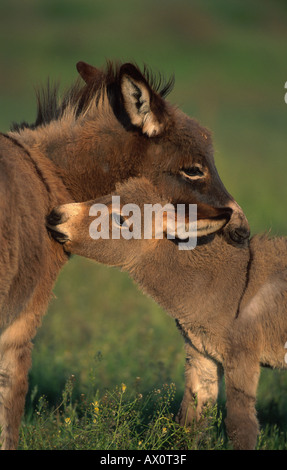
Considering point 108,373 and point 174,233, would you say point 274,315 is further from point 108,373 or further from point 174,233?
point 108,373

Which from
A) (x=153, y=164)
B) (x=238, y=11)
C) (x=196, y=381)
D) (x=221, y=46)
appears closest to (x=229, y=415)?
(x=196, y=381)

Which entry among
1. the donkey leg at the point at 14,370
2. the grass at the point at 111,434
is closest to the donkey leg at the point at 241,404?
the grass at the point at 111,434

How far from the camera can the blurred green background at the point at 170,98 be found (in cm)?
679

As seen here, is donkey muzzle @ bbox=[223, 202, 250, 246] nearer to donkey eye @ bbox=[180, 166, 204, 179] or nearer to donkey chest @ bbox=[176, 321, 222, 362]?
donkey eye @ bbox=[180, 166, 204, 179]

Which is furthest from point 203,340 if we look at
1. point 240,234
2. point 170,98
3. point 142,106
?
point 170,98

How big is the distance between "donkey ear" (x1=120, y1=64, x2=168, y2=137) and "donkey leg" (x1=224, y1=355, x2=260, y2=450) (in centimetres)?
160

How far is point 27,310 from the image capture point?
14.4 feet

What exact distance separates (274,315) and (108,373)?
2194 mm

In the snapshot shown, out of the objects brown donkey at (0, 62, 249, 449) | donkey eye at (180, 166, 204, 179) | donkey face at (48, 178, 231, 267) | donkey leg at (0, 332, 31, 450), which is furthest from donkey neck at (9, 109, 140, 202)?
donkey leg at (0, 332, 31, 450)

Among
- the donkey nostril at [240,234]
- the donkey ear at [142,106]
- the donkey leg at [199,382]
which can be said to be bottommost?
the donkey leg at [199,382]

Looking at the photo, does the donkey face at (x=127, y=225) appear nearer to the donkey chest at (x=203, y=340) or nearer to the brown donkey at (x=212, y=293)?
the brown donkey at (x=212, y=293)

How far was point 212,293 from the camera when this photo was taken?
502 centimetres

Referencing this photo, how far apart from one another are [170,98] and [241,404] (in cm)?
1346

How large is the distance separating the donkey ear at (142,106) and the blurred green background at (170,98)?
639mm
